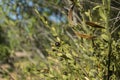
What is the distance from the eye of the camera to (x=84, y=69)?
2.78 metres

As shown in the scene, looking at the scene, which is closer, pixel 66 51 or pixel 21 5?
pixel 66 51

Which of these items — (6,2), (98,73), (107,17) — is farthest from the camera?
(6,2)

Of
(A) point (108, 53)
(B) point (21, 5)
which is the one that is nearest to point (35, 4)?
(B) point (21, 5)

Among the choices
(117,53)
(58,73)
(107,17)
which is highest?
(107,17)

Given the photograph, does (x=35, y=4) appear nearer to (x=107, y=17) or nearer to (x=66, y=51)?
(x=66, y=51)

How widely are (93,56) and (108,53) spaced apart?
263 millimetres

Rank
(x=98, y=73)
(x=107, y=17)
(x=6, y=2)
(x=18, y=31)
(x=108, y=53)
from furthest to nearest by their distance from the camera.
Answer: (x=18, y=31) → (x=6, y=2) → (x=98, y=73) → (x=108, y=53) → (x=107, y=17)

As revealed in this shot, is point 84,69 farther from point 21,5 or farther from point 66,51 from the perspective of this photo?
point 21,5

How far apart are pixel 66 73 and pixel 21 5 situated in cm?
325

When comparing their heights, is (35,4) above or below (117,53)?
above

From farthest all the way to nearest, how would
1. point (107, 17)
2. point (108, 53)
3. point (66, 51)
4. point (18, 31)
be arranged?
point (18, 31) < point (66, 51) < point (108, 53) < point (107, 17)

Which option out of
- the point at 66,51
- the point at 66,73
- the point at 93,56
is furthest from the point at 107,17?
the point at 66,73

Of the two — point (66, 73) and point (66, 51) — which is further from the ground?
point (66, 51)

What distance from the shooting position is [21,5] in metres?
6.24
